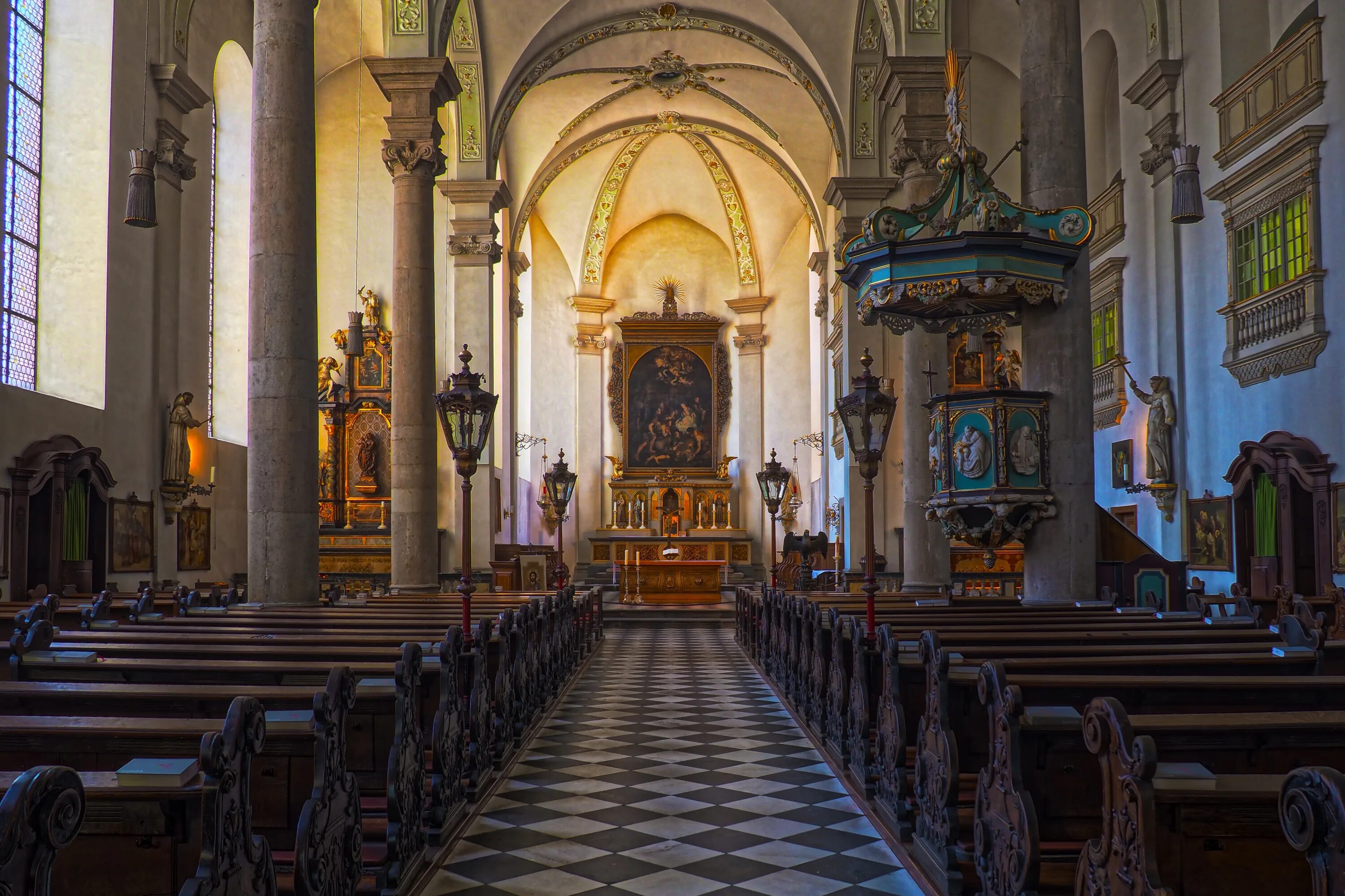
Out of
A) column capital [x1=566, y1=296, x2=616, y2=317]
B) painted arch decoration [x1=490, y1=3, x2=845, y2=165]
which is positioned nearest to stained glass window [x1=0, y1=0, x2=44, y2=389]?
painted arch decoration [x1=490, y1=3, x2=845, y2=165]

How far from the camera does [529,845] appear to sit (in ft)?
17.4

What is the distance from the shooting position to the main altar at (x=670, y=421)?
28.3 meters

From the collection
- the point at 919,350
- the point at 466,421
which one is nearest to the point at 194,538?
the point at 466,421

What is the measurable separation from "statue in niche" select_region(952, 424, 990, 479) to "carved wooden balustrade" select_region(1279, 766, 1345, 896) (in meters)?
6.65

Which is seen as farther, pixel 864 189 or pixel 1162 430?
pixel 864 189

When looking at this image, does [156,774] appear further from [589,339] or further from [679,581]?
[589,339]

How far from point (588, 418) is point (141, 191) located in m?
19.4

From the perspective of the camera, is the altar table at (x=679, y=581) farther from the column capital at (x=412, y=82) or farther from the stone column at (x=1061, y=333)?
the stone column at (x=1061, y=333)

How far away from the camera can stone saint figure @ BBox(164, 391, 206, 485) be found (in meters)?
14.4

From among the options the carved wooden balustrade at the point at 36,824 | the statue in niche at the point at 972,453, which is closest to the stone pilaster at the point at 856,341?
the statue in niche at the point at 972,453

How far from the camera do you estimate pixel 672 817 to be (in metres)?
5.81

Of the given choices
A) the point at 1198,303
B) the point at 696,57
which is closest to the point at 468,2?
the point at 696,57

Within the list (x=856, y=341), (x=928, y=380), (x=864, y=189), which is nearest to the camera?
(x=928, y=380)

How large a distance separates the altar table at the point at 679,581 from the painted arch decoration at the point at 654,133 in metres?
7.28
